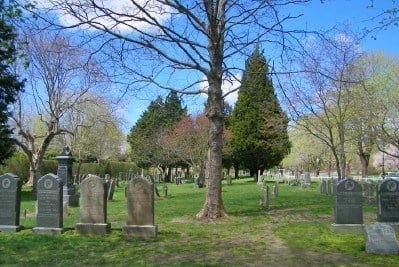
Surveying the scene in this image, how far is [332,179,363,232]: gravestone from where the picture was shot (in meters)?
12.1

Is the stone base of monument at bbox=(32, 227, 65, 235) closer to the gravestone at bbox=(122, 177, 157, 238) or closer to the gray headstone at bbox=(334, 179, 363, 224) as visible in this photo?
the gravestone at bbox=(122, 177, 157, 238)

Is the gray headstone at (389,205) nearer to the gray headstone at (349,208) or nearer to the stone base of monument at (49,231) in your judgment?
the gray headstone at (349,208)

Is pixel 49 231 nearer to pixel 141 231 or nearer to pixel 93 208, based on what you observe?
pixel 93 208

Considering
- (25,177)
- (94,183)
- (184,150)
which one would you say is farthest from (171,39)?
(184,150)

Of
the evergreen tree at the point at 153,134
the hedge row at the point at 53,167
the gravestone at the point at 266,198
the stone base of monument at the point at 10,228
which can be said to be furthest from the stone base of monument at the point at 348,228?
the evergreen tree at the point at 153,134

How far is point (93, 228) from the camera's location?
11.8m

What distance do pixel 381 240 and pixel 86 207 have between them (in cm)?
689

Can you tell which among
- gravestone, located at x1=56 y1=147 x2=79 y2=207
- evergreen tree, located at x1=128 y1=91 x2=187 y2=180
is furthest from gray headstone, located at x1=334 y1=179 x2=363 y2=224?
evergreen tree, located at x1=128 y1=91 x2=187 y2=180

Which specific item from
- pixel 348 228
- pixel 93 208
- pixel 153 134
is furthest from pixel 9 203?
pixel 153 134

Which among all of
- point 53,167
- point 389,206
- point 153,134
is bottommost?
point 389,206

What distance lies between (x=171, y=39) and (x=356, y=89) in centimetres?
2317

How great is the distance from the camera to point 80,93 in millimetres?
38719

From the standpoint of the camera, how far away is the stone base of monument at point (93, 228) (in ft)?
38.8

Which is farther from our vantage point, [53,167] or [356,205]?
[53,167]
